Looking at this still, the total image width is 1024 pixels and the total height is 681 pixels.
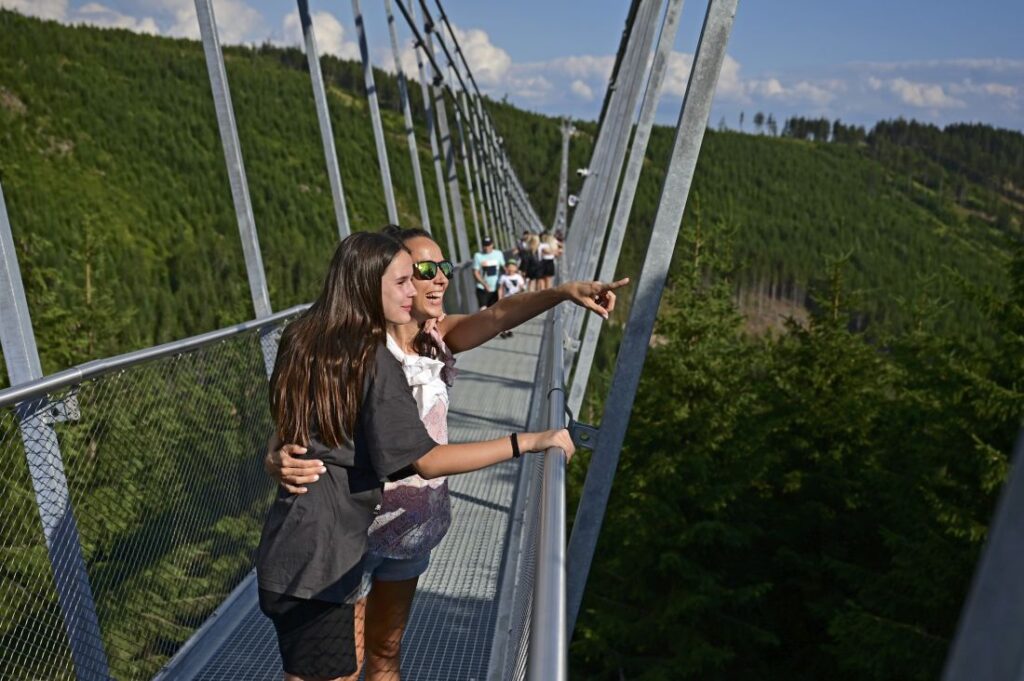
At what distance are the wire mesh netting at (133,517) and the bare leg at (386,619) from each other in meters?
0.94

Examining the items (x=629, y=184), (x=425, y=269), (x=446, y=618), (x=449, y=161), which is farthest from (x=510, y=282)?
(x=425, y=269)

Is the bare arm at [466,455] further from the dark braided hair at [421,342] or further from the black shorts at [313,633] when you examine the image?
the dark braided hair at [421,342]

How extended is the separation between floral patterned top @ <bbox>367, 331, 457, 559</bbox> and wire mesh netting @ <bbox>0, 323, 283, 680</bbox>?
1014 mm

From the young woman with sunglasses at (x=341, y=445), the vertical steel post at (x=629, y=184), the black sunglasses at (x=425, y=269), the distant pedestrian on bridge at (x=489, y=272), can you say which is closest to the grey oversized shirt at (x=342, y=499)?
the young woman with sunglasses at (x=341, y=445)

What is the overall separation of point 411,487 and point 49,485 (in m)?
1.16

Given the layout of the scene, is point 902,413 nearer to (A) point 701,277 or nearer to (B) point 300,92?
(A) point 701,277

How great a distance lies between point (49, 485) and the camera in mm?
2857

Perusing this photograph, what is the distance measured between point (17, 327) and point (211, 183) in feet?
298

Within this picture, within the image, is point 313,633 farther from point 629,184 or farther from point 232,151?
point 629,184

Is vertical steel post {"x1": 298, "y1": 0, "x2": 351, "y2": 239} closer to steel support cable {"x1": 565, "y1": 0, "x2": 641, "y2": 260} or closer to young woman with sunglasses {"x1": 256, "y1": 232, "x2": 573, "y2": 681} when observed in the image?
steel support cable {"x1": 565, "y1": 0, "x2": 641, "y2": 260}

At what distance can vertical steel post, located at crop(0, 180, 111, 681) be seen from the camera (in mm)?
2801

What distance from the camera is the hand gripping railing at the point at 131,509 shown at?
287 centimetres

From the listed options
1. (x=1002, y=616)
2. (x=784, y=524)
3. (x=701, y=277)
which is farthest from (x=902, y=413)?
(x=1002, y=616)

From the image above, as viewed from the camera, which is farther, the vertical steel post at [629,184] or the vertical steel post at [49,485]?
the vertical steel post at [629,184]
